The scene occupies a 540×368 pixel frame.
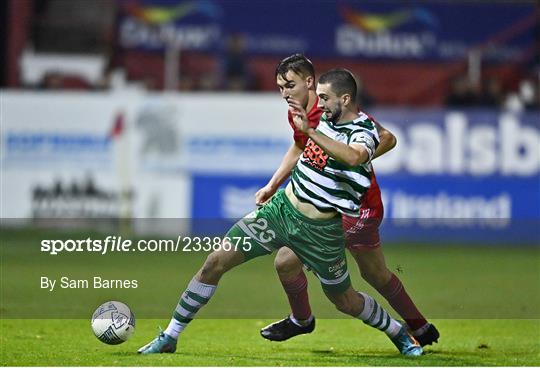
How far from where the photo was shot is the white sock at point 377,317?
8922mm

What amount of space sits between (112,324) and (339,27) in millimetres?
16951

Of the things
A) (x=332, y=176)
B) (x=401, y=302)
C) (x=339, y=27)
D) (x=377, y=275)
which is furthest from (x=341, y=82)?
(x=339, y=27)

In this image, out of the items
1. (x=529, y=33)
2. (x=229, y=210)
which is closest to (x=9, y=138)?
(x=229, y=210)

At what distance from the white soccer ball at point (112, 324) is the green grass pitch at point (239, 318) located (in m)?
0.12

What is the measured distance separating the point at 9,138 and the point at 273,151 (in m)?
3.97

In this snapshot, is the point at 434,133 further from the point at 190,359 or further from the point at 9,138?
the point at 190,359

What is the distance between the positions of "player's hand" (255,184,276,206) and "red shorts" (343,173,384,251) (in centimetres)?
59

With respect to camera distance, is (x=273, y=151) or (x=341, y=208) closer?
(x=341, y=208)

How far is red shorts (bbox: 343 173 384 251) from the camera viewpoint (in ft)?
30.2

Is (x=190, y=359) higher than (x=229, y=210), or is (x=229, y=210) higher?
(x=190, y=359)

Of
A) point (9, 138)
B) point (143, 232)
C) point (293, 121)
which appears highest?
point (293, 121)

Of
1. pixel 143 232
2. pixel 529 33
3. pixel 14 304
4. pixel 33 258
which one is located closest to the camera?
pixel 14 304

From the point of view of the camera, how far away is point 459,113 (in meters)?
18.8

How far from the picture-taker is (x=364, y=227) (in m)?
9.30
